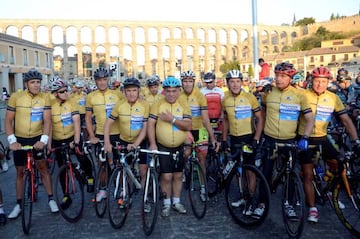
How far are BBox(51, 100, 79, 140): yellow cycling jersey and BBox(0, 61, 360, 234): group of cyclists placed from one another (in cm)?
2

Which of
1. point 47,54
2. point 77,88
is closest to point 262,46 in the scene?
point 47,54

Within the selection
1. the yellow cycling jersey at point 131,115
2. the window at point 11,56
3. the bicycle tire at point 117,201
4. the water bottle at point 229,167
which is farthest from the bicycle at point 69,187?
the window at point 11,56

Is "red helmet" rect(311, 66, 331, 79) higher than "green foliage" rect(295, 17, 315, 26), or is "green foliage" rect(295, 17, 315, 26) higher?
"green foliage" rect(295, 17, 315, 26)

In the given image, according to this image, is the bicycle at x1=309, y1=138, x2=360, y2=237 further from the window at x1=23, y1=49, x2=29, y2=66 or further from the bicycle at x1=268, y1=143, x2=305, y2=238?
the window at x1=23, y1=49, x2=29, y2=66

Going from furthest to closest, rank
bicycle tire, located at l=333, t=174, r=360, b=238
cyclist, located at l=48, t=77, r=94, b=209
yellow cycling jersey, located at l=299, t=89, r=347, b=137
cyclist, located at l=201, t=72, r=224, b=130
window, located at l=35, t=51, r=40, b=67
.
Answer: window, located at l=35, t=51, r=40, b=67
cyclist, located at l=201, t=72, r=224, b=130
cyclist, located at l=48, t=77, r=94, b=209
yellow cycling jersey, located at l=299, t=89, r=347, b=137
bicycle tire, located at l=333, t=174, r=360, b=238

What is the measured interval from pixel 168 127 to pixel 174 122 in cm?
16

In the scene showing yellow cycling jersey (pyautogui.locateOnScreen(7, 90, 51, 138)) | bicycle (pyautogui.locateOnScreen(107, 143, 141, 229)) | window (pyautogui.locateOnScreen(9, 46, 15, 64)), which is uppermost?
window (pyautogui.locateOnScreen(9, 46, 15, 64))

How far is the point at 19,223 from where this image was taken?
5.45m

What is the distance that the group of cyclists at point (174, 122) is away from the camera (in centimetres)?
499

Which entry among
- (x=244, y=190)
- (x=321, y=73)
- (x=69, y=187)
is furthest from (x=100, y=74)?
(x=321, y=73)

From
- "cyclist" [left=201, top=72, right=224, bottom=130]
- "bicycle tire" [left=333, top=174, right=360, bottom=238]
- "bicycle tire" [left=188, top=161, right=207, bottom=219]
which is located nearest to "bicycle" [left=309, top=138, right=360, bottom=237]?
"bicycle tire" [left=333, top=174, right=360, bottom=238]

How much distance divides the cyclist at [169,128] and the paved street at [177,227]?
0.68 m

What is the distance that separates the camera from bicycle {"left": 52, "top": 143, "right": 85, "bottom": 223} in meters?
5.56

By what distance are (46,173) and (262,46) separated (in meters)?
110
